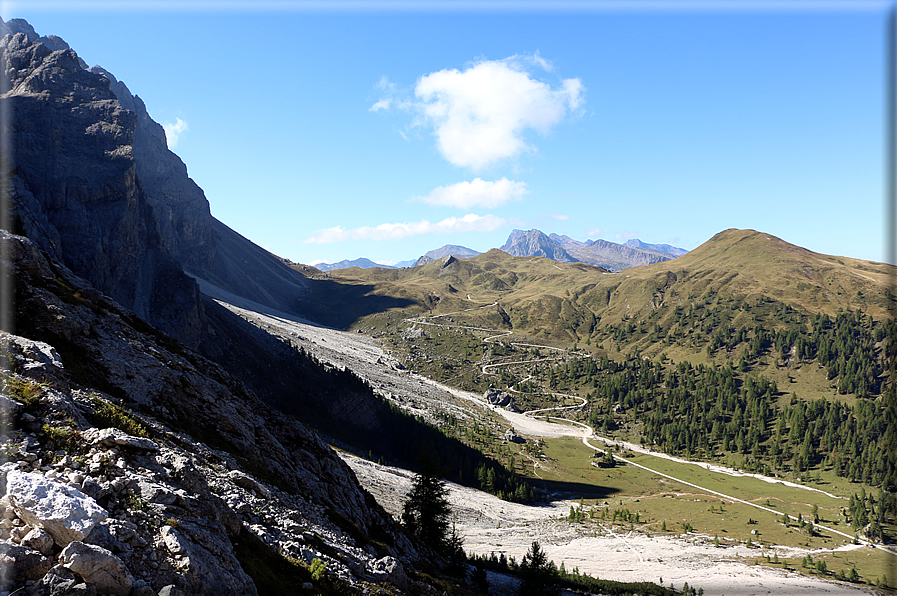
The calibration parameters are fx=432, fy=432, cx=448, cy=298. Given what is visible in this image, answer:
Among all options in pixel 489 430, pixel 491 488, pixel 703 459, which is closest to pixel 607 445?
pixel 703 459

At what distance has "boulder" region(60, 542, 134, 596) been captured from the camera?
9.84 metres

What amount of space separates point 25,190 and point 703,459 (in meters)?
255

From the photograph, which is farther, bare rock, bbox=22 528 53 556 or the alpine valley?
the alpine valley

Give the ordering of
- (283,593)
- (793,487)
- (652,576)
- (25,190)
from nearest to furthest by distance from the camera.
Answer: (283,593)
(652,576)
(25,190)
(793,487)

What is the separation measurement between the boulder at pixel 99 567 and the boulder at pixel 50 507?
2.05 ft

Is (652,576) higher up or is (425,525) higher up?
(425,525)

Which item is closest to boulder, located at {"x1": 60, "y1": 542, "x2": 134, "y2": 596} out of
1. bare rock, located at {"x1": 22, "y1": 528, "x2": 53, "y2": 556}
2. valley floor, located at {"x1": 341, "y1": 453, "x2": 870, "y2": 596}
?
bare rock, located at {"x1": 22, "y1": 528, "x2": 53, "y2": 556}

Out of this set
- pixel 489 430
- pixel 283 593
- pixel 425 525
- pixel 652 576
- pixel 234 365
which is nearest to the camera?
pixel 283 593

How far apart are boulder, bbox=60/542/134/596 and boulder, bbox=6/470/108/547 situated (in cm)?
62

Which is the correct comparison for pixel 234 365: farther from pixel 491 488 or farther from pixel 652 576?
pixel 652 576

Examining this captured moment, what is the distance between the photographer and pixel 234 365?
4486 inches

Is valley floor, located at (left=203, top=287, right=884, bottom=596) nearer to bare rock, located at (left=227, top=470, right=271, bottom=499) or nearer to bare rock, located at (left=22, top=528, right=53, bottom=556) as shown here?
bare rock, located at (left=227, top=470, right=271, bottom=499)

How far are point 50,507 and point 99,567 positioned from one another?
188 centimetres

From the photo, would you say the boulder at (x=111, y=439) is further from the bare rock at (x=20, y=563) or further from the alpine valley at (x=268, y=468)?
the bare rock at (x=20, y=563)
